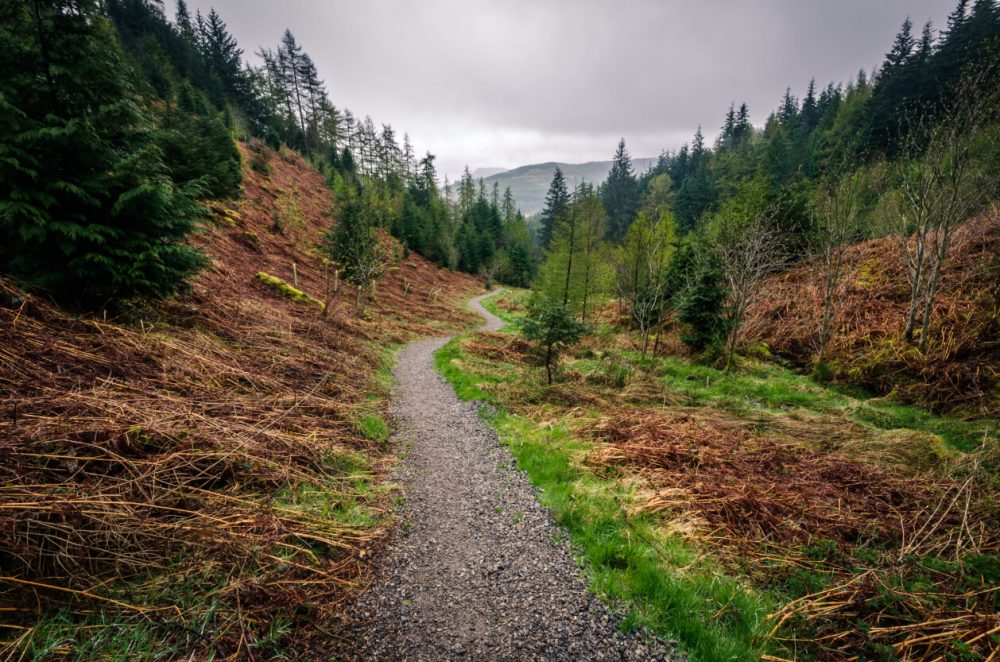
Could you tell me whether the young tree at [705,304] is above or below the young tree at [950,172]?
below

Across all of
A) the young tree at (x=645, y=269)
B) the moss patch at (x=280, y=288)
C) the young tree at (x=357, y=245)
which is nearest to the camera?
the moss patch at (x=280, y=288)

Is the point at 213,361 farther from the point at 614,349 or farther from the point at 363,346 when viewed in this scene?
the point at 614,349

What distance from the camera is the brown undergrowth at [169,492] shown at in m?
2.69

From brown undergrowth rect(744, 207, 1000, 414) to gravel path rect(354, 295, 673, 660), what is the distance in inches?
497

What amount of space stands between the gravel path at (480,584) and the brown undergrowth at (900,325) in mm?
12616

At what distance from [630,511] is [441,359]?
1068cm

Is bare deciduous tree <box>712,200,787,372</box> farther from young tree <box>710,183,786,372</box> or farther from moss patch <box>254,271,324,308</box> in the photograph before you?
moss patch <box>254,271,324,308</box>

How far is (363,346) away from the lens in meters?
14.1

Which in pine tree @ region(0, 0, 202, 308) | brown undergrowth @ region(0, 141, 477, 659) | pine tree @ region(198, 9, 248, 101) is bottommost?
brown undergrowth @ region(0, 141, 477, 659)

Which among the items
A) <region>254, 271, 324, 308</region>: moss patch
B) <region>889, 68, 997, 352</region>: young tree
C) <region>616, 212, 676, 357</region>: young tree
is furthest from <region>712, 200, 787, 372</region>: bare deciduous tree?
<region>254, 271, 324, 308</region>: moss patch

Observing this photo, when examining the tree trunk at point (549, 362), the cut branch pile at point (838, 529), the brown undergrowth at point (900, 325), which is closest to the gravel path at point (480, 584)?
the cut branch pile at point (838, 529)

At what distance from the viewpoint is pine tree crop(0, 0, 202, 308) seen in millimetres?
5520

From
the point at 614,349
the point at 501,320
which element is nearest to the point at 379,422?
the point at 614,349

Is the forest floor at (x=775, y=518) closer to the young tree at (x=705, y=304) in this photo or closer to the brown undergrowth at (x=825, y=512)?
the brown undergrowth at (x=825, y=512)
